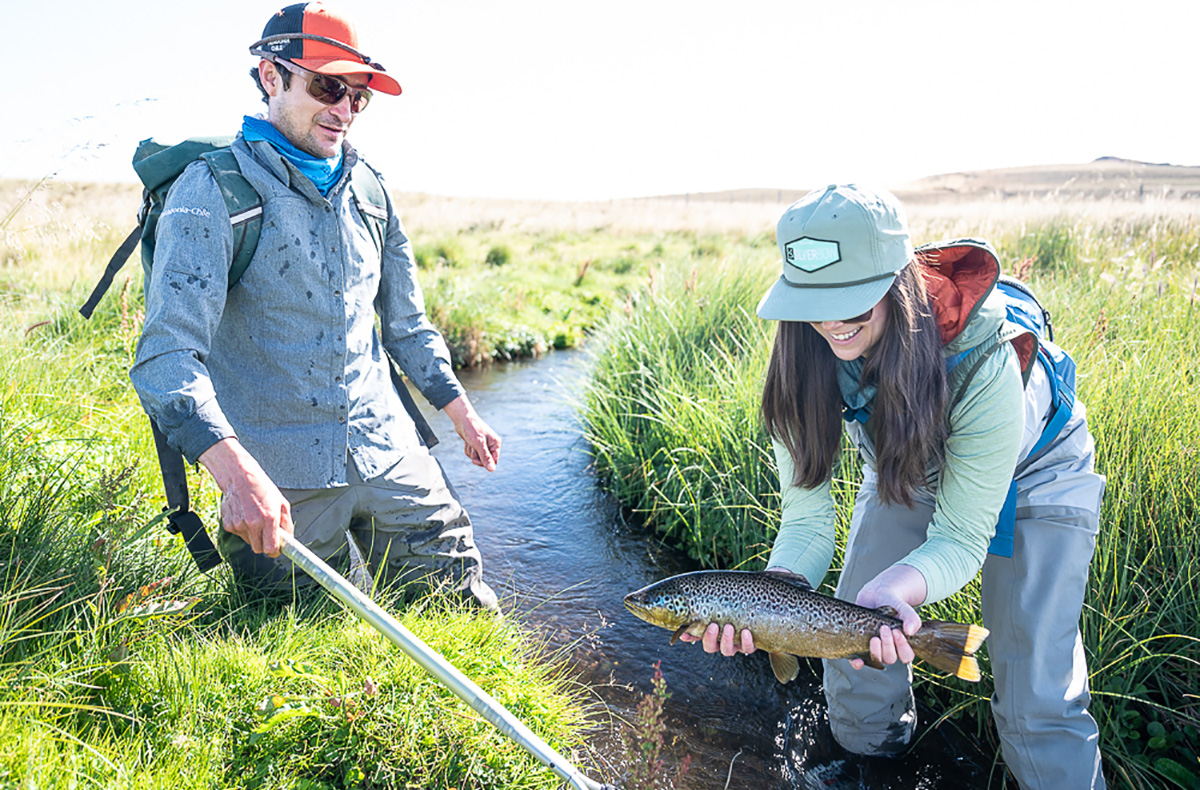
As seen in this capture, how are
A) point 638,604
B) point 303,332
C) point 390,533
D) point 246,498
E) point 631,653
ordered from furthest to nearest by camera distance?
point 631,653, point 390,533, point 303,332, point 638,604, point 246,498

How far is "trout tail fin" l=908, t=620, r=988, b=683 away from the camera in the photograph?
2252 mm

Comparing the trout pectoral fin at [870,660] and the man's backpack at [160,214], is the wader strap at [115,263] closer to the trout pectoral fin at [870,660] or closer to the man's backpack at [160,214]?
the man's backpack at [160,214]

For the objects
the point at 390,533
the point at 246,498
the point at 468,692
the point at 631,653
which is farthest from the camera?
the point at 631,653

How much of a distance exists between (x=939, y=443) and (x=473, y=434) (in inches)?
78.4

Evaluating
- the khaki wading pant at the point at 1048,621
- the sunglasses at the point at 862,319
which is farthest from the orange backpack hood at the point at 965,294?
the khaki wading pant at the point at 1048,621

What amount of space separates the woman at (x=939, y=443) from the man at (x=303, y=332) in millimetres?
1548

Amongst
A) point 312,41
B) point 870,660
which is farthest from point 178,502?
point 870,660

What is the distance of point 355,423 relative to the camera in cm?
319

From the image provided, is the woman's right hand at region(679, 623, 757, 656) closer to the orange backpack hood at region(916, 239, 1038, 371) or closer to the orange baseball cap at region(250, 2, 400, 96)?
the orange backpack hood at region(916, 239, 1038, 371)

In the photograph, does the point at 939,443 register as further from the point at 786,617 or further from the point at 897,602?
the point at 786,617

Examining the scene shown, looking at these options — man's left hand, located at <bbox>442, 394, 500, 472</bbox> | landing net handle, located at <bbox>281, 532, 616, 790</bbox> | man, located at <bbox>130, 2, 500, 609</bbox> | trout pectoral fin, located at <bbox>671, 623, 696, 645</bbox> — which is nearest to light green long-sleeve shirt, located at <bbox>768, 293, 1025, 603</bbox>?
trout pectoral fin, located at <bbox>671, 623, 696, 645</bbox>

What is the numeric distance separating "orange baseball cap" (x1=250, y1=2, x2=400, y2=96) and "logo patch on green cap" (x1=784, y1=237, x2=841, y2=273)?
185 cm

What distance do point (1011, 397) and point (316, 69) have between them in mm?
2736

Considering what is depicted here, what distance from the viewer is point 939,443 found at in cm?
250
